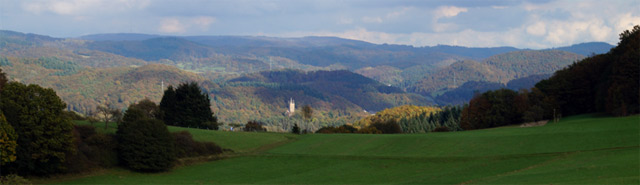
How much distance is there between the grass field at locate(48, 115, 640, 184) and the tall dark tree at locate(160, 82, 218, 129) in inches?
1068

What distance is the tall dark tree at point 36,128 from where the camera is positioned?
50625 mm

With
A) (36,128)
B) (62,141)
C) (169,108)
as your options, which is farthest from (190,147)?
(169,108)

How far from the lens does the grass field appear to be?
136ft

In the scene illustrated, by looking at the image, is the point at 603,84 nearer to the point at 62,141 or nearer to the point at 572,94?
the point at 572,94

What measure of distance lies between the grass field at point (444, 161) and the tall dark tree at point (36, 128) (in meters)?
2.57

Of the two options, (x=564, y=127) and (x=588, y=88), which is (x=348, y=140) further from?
(x=588, y=88)

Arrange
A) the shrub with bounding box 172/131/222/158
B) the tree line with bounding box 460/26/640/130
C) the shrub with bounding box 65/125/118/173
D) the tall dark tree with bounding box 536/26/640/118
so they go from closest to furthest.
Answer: the shrub with bounding box 65/125/118/173 → the shrub with bounding box 172/131/222/158 → the tall dark tree with bounding box 536/26/640/118 → the tree line with bounding box 460/26/640/130

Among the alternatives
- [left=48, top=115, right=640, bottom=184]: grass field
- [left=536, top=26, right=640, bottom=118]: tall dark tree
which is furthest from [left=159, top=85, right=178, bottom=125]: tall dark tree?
[left=536, top=26, right=640, bottom=118]: tall dark tree

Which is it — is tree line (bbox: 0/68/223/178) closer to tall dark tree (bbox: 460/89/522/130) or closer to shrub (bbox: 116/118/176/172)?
shrub (bbox: 116/118/176/172)

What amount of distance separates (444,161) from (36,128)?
36641mm

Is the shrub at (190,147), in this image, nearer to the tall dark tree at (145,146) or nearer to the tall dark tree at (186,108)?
the tall dark tree at (145,146)

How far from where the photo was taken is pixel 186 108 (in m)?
96.4

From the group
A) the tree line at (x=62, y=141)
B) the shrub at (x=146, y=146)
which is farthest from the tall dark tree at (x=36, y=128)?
the shrub at (x=146, y=146)

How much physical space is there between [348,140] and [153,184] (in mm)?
28472
